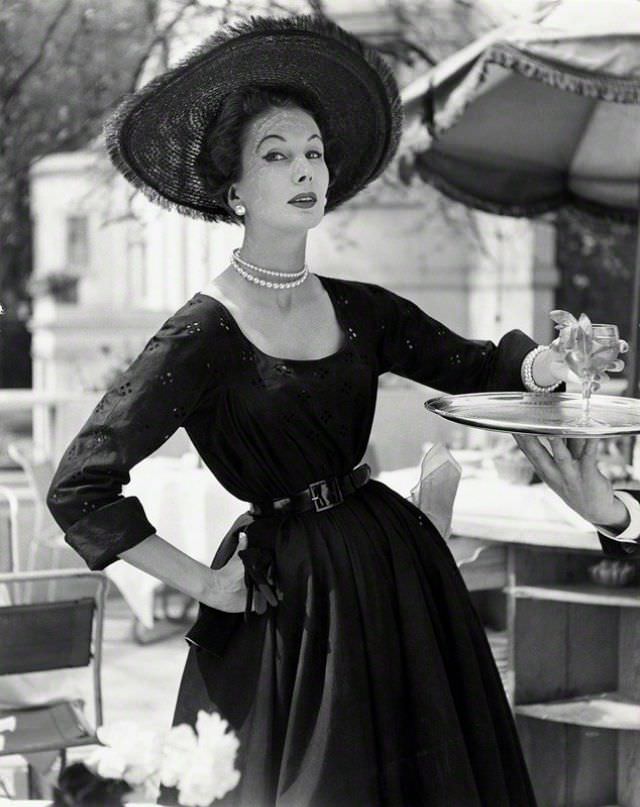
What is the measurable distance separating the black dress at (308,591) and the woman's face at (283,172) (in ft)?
0.57

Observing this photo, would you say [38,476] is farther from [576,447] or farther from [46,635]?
[576,447]

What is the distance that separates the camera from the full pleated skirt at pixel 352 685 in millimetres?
1700

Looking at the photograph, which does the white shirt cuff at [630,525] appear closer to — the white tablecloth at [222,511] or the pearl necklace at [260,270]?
the pearl necklace at [260,270]

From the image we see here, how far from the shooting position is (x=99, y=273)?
17328 millimetres

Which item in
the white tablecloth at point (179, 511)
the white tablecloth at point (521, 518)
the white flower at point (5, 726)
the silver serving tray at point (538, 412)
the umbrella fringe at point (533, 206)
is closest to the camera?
the silver serving tray at point (538, 412)

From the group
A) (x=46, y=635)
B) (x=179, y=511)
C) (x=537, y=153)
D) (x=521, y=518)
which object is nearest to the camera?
(x=46, y=635)

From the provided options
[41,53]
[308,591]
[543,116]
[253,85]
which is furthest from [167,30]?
[308,591]

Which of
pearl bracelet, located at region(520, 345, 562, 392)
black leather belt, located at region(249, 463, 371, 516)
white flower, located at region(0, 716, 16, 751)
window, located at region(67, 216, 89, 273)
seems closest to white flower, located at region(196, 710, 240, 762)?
black leather belt, located at region(249, 463, 371, 516)

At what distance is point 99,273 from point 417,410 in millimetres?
11857

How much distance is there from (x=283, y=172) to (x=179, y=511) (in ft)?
9.23

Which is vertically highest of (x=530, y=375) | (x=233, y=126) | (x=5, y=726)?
(x=233, y=126)

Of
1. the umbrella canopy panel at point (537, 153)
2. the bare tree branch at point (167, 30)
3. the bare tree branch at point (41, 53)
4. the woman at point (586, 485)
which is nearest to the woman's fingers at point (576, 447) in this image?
the woman at point (586, 485)

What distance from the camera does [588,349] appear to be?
1.78m

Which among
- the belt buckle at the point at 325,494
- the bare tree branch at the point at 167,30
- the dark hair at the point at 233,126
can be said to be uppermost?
the bare tree branch at the point at 167,30
